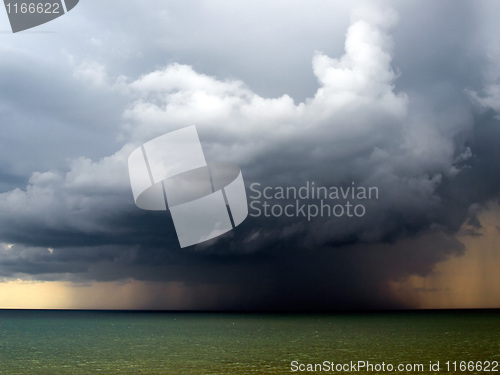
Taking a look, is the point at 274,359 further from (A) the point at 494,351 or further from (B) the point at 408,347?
(A) the point at 494,351

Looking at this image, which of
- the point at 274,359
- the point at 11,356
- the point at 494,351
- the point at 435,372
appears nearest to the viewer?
the point at 435,372

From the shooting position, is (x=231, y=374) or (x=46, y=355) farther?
(x=46, y=355)

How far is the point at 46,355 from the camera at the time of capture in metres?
48.5

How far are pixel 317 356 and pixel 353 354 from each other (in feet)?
12.4

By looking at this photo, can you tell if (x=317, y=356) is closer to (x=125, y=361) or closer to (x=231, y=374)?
(x=231, y=374)

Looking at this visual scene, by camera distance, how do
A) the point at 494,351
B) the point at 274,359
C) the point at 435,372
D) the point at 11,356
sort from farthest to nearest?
1. the point at 11,356
2. the point at 494,351
3. the point at 274,359
4. the point at 435,372

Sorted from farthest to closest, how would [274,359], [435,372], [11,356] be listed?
[11,356]
[274,359]
[435,372]

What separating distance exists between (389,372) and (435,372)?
9.46 ft

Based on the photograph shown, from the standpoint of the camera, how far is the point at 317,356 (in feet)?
139

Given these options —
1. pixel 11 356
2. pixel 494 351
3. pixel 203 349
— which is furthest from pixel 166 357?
pixel 494 351

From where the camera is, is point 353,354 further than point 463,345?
No

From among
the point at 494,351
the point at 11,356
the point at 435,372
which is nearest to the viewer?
the point at 435,372

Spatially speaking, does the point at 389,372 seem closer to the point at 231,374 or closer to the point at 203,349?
the point at 231,374

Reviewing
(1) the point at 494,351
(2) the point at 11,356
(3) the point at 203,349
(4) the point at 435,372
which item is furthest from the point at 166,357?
(1) the point at 494,351
